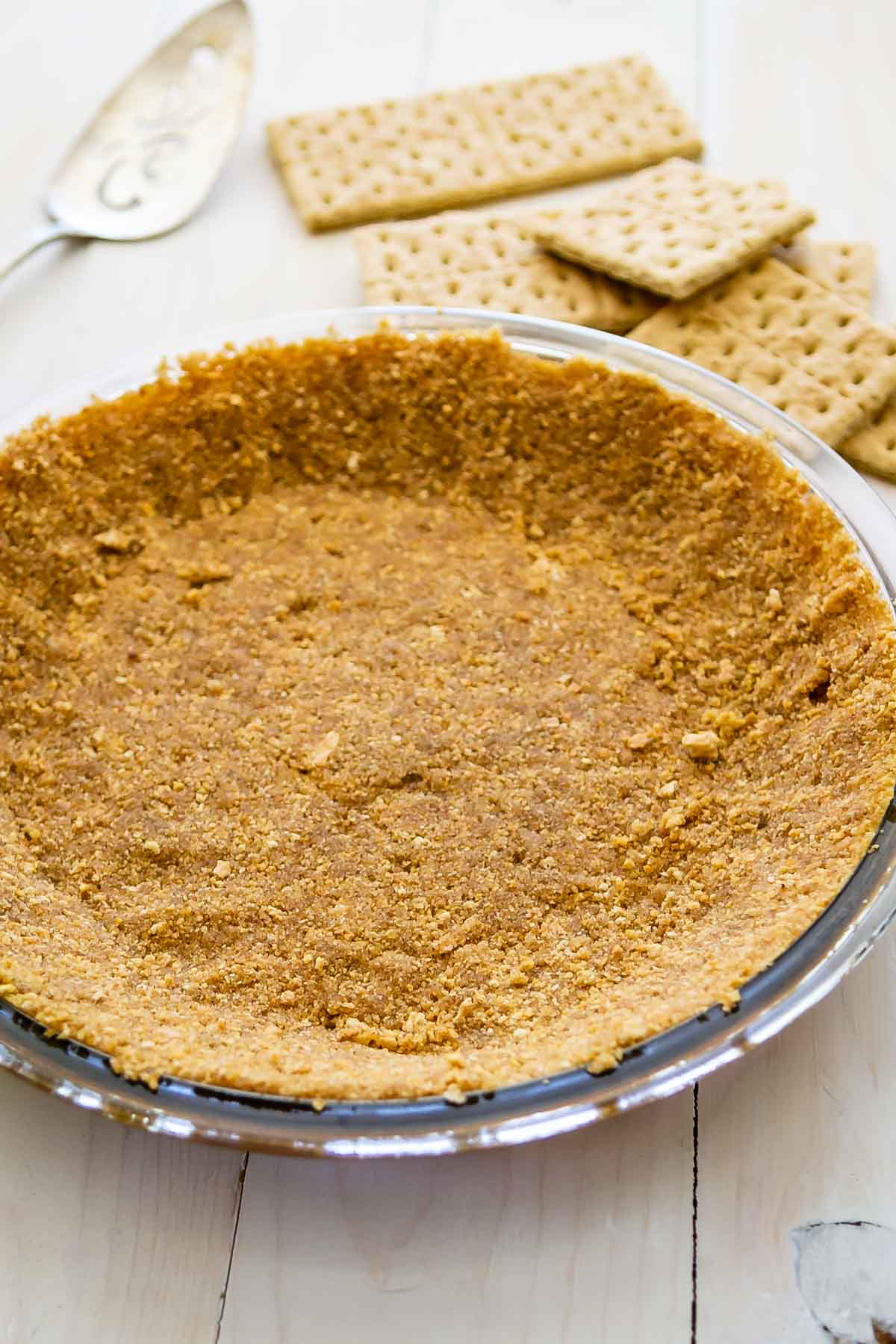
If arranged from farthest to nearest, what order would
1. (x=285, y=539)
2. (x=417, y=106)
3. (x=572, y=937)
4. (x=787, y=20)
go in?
(x=787, y=20), (x=417, y=106), (x=285, y=539), (x=572, y=937)

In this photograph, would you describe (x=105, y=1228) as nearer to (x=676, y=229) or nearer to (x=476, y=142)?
(x=676, y=229)

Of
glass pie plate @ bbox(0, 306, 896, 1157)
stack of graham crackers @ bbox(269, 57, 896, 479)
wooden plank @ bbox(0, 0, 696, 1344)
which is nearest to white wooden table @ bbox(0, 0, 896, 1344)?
wooden plank @ bbox(0, 0, 696, 1344)

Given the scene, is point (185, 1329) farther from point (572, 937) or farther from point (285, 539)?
point (285, 539)

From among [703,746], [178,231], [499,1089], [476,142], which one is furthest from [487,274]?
[499,1089]

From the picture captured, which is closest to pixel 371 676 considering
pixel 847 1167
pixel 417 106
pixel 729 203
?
pixel 847 1167

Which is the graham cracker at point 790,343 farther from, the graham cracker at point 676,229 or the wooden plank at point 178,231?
the wooden plank at point 178,231

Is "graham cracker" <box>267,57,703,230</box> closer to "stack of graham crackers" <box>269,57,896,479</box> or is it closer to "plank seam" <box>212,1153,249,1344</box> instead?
"stack of graham crackers" <box>269,57,896,479</box>

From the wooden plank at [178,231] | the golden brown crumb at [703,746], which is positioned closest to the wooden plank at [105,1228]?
the golden brown crumb at [703,746]
